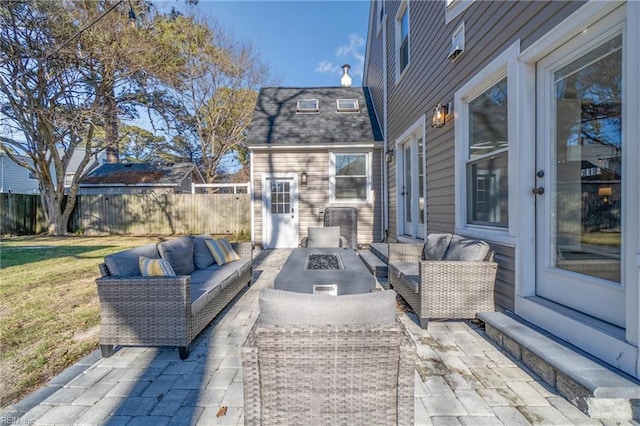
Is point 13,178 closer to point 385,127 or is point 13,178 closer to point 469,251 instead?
point 385,127

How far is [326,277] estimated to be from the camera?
9.34 ft

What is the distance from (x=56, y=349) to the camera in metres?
2.40

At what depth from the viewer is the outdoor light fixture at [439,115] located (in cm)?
390

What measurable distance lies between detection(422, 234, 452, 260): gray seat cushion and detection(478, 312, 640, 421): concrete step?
1.10 metres

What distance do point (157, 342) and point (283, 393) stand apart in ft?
4.75

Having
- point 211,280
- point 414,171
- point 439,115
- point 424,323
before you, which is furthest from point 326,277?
point 414,171

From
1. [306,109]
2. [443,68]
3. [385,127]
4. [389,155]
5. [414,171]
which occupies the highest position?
[306,109]

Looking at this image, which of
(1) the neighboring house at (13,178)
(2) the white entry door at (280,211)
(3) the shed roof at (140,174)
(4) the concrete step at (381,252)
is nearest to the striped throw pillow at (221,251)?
(4) the concrete step at (381,252)

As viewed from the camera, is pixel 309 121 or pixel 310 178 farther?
pixel 309 121

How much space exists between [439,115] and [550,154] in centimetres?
182

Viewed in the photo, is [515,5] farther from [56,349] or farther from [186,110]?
[186,110]

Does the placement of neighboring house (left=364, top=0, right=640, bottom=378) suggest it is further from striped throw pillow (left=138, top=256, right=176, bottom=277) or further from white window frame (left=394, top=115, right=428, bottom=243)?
striped throw pillow (left=138, top=256, right=176, bottom=277)

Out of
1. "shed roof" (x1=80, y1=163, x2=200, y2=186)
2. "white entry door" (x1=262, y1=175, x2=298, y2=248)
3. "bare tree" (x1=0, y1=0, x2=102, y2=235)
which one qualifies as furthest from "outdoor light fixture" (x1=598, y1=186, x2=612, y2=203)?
"shed roof" (x1=80, y1=163, x2=200, y2=186)

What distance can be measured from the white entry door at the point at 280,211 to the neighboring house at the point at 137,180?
9.01 metres
